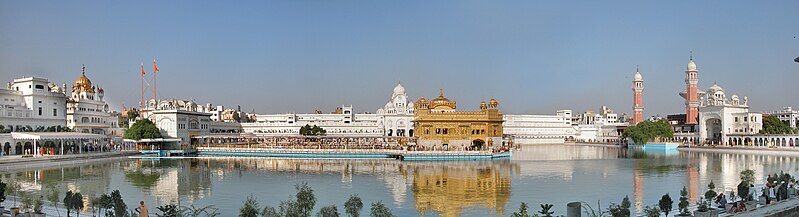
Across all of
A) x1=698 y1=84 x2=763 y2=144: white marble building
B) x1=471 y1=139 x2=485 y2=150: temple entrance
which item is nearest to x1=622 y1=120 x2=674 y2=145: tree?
x1=698 y1=84 x2=763 y2=144: white marble building

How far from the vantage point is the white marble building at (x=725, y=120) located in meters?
49.3

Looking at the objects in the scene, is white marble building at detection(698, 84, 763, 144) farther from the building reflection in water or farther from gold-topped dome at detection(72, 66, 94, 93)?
gold-topped dome at detection(72, 66, 94, 93)

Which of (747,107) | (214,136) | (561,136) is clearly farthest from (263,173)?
(561,136)

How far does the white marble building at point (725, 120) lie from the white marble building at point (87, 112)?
44740 mm

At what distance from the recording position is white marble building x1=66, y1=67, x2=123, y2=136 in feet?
142

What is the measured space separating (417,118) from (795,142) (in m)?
26.7

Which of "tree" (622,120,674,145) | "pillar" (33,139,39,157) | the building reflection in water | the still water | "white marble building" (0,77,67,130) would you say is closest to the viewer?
the building reflection in water

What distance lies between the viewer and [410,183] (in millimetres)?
19984

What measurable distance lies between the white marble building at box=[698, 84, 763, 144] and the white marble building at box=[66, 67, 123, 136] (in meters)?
44.7

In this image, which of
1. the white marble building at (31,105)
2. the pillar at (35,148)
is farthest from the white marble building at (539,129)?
the pillar at (35,148)

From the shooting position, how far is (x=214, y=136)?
47.5m

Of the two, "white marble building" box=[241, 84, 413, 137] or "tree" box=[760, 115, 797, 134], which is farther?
"white marble building" box=[241, 84, 413, 137]

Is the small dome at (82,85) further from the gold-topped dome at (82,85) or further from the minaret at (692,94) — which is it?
the minaret at (692,94)

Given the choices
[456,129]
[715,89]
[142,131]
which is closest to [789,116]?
[715,89]
